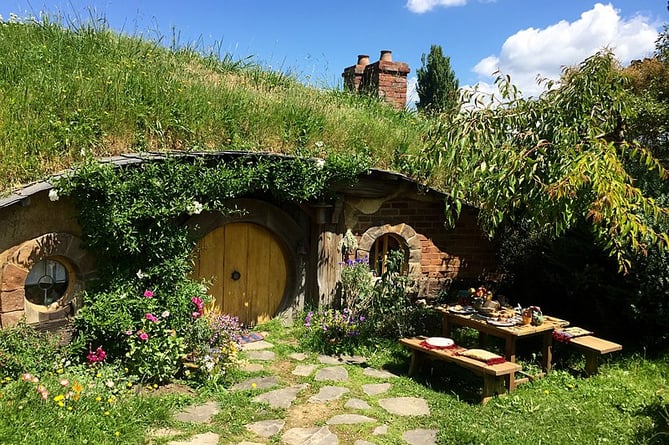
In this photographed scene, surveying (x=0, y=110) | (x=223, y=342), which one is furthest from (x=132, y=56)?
(x=223, y=342)

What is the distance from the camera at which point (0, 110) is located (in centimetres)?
562

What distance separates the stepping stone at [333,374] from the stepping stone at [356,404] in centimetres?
56

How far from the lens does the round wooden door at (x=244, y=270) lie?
22.3 ft

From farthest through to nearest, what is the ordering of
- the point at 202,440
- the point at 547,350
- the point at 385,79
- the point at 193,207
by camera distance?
1. the point at 385,79
2. the point at 547,350
3. the point at 193,207
4. the point at 202,440

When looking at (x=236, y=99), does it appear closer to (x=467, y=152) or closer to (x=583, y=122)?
(x=467, y=152)

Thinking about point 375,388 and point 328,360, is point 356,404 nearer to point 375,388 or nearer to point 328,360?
point 375,388

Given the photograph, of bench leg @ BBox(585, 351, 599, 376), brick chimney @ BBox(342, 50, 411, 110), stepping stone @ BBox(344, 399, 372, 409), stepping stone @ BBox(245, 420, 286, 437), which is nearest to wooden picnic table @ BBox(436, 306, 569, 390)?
bench leg @ BBox(585, 351, 599, 376)

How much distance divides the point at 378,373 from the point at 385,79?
26.0 ft

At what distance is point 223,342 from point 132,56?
216 inches

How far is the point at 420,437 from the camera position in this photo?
445 centimetres

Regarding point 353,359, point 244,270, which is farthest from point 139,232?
point 353,359

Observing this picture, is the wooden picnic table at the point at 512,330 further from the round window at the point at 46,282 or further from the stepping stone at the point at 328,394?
the round window at the point at 46,282

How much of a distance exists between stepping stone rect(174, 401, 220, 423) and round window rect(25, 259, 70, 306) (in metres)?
1.81

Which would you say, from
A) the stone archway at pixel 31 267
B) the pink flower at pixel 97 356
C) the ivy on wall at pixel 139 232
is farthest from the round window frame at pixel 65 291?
the pink flower at pixel 97 356
